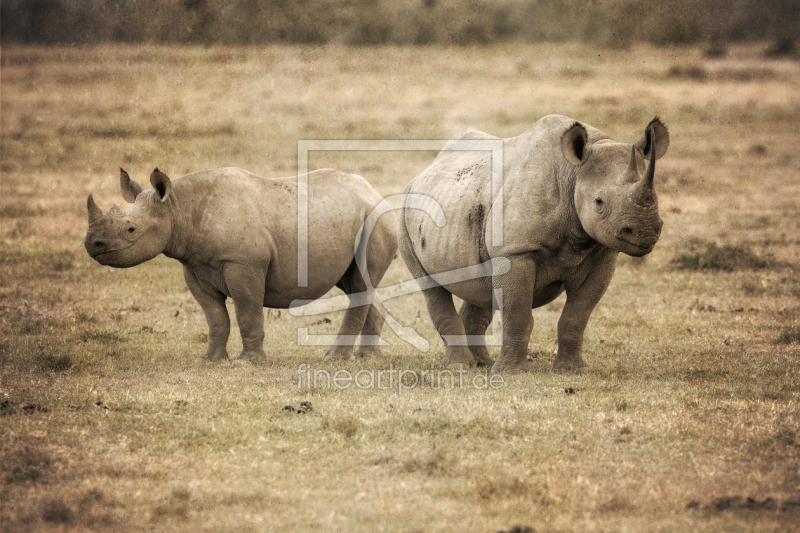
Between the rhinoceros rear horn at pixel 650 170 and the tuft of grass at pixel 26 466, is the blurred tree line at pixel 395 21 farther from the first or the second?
the tuft of grass at pixel 26 466

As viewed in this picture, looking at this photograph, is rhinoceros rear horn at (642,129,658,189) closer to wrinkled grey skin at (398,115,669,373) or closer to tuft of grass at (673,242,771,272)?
wrinkled grey skin at (398,115,669,373)

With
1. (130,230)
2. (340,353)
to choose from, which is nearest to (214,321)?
(130,230)

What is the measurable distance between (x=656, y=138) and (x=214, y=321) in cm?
553

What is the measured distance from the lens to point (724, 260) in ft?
58.1

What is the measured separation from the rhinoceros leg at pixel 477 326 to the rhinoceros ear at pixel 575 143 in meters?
2.87

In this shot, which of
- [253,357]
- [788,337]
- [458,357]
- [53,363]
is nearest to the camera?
[53,363]

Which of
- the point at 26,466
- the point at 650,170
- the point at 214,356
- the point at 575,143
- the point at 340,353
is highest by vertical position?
the point at 575,143

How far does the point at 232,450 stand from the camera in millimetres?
7852

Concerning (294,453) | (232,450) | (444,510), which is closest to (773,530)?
(444,510)

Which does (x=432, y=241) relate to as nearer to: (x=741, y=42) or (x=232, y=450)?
(x=232, y=450)

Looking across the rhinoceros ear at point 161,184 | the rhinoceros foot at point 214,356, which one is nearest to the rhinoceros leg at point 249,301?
the rhinoceros foot at point 214,356

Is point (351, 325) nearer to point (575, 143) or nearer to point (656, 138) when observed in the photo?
point (575, 143)

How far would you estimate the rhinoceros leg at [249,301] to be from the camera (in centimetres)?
1135

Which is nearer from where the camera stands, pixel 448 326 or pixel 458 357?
pixel 458 357
